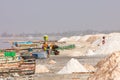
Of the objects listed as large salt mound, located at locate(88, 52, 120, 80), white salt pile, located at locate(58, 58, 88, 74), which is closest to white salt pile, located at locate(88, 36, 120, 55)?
white salt pile, located at locate(58, 58, 88, 74)

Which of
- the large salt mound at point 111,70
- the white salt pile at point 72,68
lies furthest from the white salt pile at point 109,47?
the large salt mound at point 111,70

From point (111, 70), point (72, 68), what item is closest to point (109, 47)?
point (72, 68)

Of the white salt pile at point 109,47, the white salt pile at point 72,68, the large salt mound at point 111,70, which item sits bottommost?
the white salt pile at point 109,47

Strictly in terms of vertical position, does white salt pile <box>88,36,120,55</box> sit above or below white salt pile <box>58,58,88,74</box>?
below

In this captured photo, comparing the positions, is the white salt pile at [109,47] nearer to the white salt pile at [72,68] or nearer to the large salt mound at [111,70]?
the white salt pile at [72,68]

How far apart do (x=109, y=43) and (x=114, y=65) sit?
32662 millimetres

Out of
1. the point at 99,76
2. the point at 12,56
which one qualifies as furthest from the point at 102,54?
the point at 99,76

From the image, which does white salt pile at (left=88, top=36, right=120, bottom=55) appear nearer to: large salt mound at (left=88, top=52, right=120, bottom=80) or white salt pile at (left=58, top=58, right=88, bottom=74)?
white salt pile at (left=58, top=58, right=88, bottom=74)

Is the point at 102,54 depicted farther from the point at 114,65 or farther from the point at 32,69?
the point at 114,65

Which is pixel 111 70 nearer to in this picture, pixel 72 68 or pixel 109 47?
pixel 72 68

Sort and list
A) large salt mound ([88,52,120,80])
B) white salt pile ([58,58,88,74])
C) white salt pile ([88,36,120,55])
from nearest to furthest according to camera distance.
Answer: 1. large salt mound ([88,52,120,80])
2. white salt pile ([58,58,88,74])
3. white salt pile ([88,36,120,55])

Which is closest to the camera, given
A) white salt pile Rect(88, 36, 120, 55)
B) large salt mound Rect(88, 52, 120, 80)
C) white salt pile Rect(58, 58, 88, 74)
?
large salt mound Rect(88, 52, 120, 80)

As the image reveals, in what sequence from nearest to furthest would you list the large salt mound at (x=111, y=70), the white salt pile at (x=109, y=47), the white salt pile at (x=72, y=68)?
the large salt mound at (x=111, y=70) < the white salt pile at (x=72, y=68) < the white salt pile at (x=109, y=47)

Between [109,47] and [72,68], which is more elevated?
[72,68]
